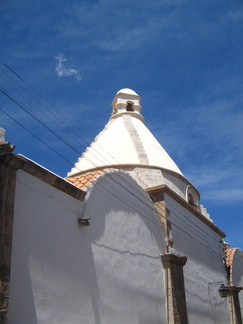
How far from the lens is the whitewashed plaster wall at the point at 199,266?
1022 cm

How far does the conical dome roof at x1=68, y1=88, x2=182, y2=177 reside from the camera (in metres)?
12.0

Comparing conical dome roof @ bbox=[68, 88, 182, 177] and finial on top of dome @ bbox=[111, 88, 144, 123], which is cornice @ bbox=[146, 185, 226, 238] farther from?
finial on top of dome @ bbox=[111, 88, 144, 123]

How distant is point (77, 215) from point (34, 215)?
114 cm

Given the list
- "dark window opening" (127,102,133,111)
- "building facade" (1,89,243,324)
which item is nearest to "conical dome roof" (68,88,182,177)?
"building facade" (1,89,243,324)

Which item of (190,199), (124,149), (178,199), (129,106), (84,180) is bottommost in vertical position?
(84,180)

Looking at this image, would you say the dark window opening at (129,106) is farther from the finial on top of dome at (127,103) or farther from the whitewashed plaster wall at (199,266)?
the whitewashed plaster wall at (199,266)

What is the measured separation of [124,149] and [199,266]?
433 centimetres

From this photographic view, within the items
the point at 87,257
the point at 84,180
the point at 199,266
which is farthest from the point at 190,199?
the point at 87,257

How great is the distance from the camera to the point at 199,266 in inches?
441

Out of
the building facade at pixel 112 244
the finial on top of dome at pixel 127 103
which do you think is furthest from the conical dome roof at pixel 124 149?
the finial on top of dome at pixel 127 103

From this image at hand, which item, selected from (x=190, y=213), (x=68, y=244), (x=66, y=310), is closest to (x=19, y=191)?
(x=68, y=244)

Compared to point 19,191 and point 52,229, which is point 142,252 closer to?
point 52,229

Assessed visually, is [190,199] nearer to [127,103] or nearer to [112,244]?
[127,103]

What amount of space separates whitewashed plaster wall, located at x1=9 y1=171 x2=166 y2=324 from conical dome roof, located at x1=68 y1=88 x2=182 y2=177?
2.78 meters
